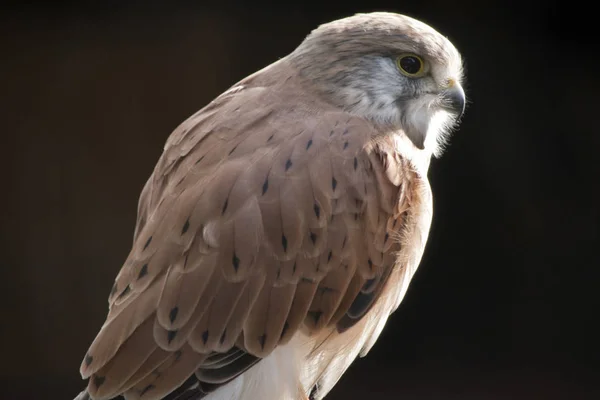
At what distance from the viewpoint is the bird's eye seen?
3.57 metres

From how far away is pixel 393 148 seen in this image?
345 centimetres

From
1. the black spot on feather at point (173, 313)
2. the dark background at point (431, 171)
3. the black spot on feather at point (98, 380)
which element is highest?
the black spot on feather at point (173, 313)

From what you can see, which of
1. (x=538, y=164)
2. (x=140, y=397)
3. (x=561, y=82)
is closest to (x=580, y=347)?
(x=538, y=164)

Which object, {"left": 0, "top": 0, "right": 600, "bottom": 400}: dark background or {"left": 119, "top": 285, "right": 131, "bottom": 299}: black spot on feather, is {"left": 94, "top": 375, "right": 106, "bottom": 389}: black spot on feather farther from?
{"left": 0, "top": 0, "right": 600, "bottom": 400}: dark background

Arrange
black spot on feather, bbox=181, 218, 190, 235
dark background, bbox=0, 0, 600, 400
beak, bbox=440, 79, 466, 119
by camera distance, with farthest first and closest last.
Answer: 1. dark background, bbox=0, 0, 600, 400
2. beak, bbox=440, 79, 466, 119
3. black spot on feather, bbox=181, 218, 190, 235

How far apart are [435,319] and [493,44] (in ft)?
6.08

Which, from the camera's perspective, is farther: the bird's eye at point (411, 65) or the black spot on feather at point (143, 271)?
the bird's eye at point (411, 65)

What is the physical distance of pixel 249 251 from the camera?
314 centimetres

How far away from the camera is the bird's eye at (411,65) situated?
357 centimetres

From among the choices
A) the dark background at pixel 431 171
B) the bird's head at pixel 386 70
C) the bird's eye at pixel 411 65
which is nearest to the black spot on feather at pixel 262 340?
the bird's head at pixel 386 70

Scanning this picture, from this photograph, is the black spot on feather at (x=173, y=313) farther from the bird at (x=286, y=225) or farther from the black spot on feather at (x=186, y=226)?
the black spot on feather at (x=186, y=226)

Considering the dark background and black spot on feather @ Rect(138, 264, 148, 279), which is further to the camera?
the dark background

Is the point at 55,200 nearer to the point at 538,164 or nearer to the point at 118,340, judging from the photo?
the point at 538,164

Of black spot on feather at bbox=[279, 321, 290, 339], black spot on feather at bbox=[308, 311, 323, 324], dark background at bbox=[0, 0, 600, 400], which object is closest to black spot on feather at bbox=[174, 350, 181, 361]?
black spot on feather at bbox=[279, 321, 290, 339]
